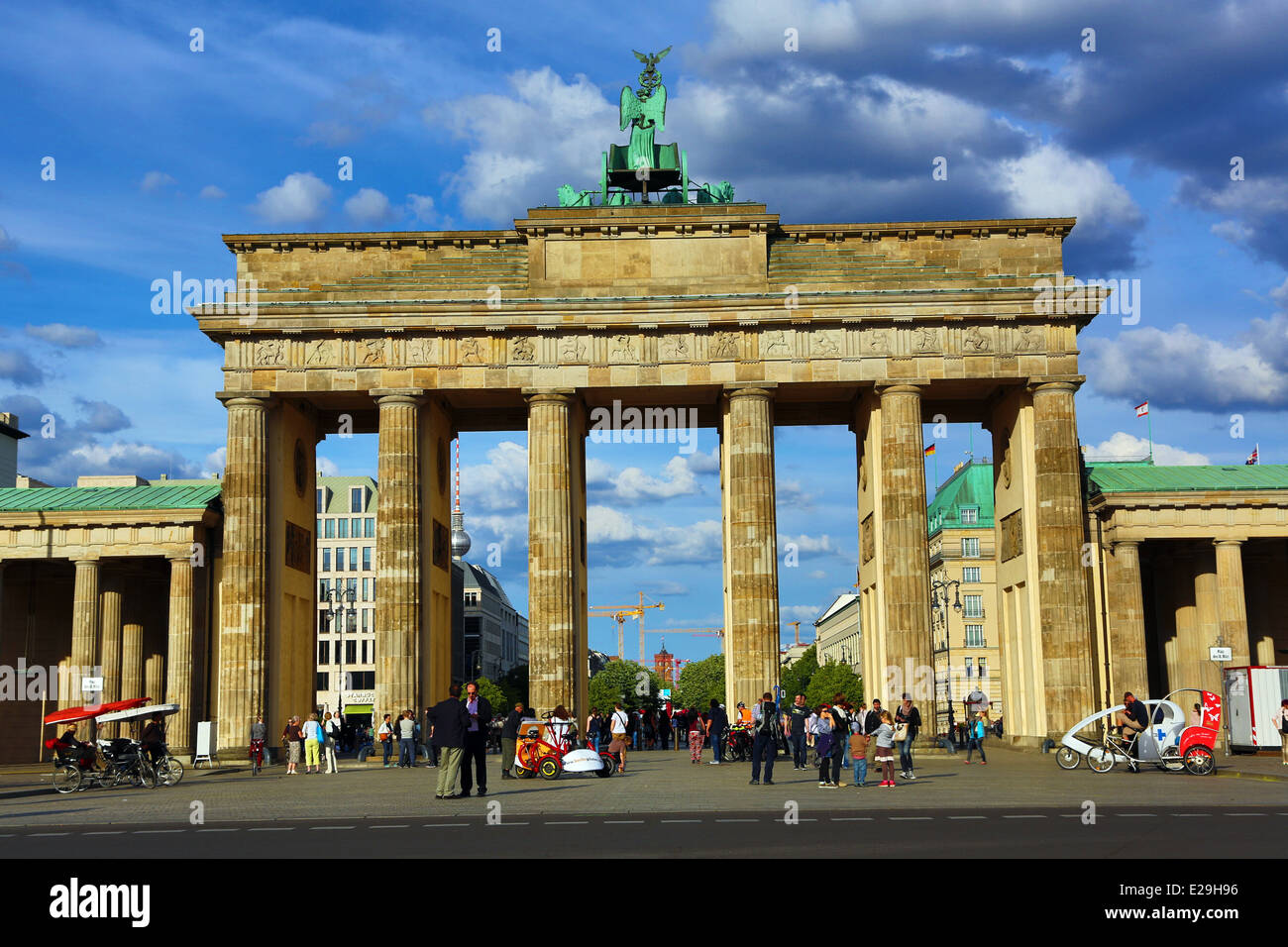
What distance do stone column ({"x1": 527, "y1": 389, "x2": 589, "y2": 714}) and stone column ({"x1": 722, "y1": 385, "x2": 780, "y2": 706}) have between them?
19.2 ft

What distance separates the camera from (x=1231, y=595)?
164 ft

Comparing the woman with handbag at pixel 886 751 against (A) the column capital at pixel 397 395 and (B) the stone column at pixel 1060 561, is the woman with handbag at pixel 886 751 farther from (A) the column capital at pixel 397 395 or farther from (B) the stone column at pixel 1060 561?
(A) the column capital at pixel 397 395

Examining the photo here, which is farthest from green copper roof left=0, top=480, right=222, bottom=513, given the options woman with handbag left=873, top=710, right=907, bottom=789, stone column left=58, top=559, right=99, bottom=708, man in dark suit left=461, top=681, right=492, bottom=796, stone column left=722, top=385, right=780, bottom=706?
woman with handbag left=873, top=710, right=907, bottom=789

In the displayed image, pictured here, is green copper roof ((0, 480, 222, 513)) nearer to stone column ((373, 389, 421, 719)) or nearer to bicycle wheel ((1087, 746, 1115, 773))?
stone column ((373, 389, 421, 719))

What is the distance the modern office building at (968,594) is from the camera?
104125mm

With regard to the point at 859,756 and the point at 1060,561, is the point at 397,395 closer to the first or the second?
the point at 1060,561

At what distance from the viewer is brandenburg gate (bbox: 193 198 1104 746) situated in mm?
47812

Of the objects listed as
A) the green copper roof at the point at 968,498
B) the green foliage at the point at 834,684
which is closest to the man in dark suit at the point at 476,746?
the green copper roof at the point at 968,498

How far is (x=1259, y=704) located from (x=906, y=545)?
42.0ft

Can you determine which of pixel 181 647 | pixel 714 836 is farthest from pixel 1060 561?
pixel 714 836

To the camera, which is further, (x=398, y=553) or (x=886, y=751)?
(x=398, y=553)

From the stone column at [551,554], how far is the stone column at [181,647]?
12.9m

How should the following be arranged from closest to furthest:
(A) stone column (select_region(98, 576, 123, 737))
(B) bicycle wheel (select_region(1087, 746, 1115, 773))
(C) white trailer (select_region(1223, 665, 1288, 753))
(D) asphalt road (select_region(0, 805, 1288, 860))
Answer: (D) asphalt road (select_region(0, 805, 1288, 860)) < (B) bicycle wheel (select_region(1087, 746, 1115, 773)) < (C) white trailer (select_region(1223, 665, 1288, 753)) < (A) stone column (select_region(98, 576, 123, 737))
